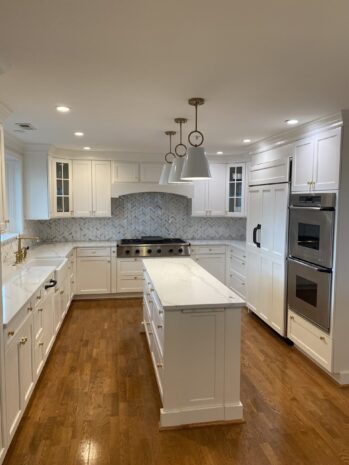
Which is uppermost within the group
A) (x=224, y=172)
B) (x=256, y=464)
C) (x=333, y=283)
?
(x=224, y=172)

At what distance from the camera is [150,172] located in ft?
18.4

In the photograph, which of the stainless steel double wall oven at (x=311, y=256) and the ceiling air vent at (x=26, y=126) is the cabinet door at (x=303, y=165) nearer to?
the stainless steel double wall oven at (x=311, y=256)

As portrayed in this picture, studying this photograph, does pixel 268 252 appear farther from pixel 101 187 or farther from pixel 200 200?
pixel 101 187

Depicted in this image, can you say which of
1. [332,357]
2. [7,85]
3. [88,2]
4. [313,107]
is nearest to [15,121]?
[7,85]

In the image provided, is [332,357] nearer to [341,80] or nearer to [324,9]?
[341,80]

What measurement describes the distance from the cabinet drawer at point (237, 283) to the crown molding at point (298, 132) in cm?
196

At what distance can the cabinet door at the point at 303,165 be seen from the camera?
332 cm

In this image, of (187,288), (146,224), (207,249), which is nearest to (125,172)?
(146,224)

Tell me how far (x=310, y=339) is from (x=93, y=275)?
3.35m

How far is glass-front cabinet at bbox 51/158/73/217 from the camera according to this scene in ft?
16.7

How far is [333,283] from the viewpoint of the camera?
298cm

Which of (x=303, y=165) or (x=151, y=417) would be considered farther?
(x=303, y=165)

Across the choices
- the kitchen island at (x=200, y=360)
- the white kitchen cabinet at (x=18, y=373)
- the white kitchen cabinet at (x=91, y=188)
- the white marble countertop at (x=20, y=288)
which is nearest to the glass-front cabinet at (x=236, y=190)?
the white kitchen cabinet at (x=91, y=188)

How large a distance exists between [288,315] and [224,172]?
287cm
